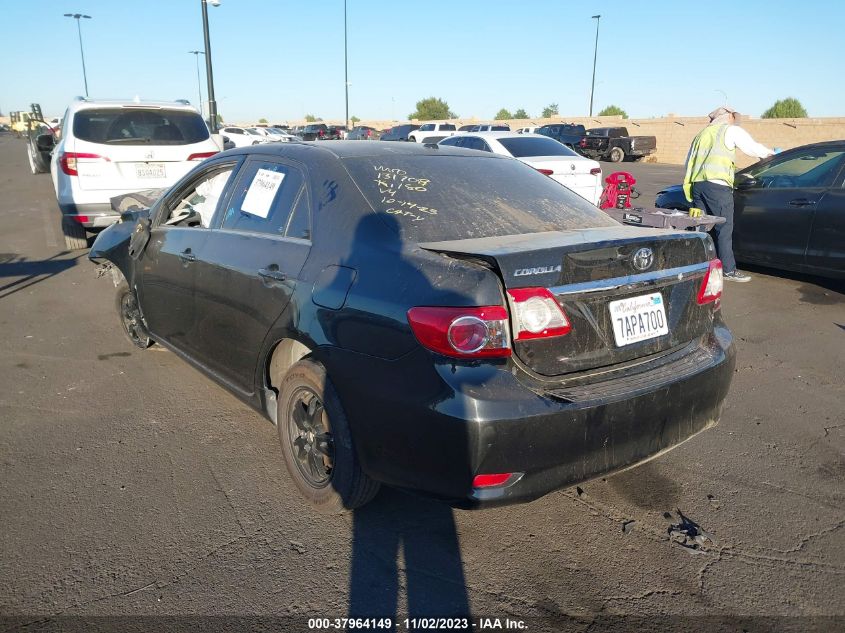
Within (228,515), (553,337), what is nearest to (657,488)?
(553,337)

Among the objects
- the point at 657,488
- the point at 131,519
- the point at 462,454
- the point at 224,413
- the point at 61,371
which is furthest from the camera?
the point at 61,371

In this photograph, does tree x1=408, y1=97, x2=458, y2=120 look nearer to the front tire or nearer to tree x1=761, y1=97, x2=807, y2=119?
tree x1=761, y1=97, x2=807, y2=119

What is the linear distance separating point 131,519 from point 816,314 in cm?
629

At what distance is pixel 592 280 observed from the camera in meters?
2.62

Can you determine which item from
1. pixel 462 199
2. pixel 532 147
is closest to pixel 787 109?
pixel 532 147

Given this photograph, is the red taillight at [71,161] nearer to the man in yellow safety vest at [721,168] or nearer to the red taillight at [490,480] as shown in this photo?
the man in yellow safety vest at [721,168]

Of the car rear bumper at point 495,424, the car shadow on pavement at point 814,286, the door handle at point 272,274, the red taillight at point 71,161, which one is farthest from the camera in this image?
the red taillight at point 71,161

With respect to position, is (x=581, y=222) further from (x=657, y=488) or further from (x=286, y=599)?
(x=286, y=599)

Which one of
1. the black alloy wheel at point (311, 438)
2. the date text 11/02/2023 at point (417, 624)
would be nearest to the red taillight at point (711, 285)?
the date text 11/02/2023 at point (417, 624)

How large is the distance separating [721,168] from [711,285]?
498 centimetres

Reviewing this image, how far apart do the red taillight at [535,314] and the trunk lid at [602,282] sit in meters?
0.02

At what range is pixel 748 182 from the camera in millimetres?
7762

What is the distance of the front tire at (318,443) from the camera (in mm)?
2846

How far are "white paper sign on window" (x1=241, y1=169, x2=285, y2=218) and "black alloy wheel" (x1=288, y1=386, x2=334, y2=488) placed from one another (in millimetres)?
1071
